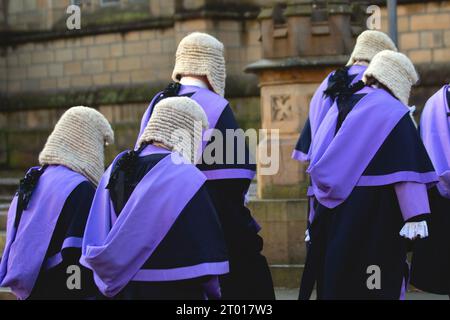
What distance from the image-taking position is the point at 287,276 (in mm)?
10773

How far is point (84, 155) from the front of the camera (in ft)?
23.3

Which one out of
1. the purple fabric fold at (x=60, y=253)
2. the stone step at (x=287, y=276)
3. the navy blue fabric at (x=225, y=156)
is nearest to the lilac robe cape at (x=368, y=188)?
the navy blue fabric at (x=225, y=156)

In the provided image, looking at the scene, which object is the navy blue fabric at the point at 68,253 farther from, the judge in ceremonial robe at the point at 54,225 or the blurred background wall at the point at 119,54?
the blurred background wall at the point at 119,54

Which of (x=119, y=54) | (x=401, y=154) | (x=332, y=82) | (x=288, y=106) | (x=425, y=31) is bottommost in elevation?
(x=401, y=154)

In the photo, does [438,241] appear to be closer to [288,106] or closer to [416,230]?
[416,230]

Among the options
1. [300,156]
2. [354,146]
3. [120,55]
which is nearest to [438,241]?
[300,156]

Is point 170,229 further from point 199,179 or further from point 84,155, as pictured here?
point 84,155

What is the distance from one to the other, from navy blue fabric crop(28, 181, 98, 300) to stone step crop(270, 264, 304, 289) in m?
4.05

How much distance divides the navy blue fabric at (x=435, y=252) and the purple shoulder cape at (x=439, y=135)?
11 cm

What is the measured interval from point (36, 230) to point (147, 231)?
0.95m

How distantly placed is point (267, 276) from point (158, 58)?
11728 mm

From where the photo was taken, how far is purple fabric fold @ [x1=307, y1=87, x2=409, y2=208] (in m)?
7.83
